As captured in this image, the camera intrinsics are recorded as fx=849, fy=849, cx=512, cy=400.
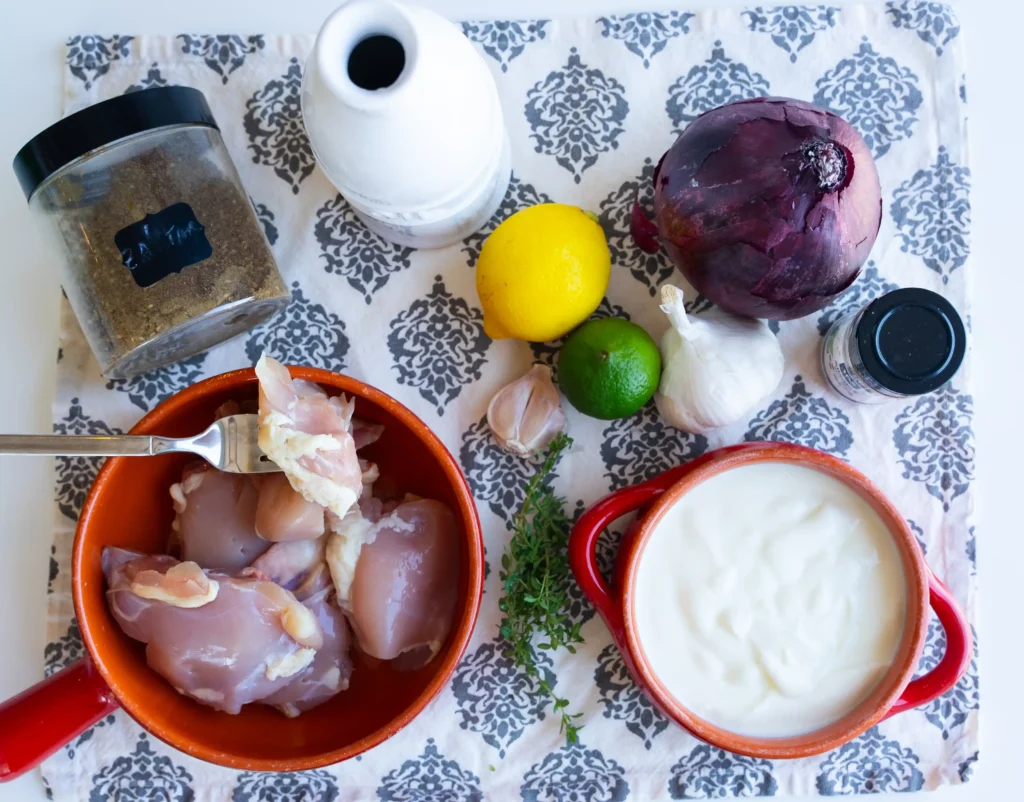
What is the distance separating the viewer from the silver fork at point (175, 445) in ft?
2.49

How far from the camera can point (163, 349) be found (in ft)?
2.98

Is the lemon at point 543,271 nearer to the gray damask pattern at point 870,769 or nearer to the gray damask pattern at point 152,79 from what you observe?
the gray damask pattern at point 152,79

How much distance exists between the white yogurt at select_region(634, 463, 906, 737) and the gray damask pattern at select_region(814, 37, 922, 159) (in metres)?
0.41

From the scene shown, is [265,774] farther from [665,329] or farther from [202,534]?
[665,329]

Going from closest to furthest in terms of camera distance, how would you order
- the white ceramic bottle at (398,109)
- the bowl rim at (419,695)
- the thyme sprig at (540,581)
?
the white ceramic bottle at (398,109) → the bowl rim at (419,695) → the thyme sprig at (540,581)

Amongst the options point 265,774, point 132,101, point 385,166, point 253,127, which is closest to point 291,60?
point 253,127

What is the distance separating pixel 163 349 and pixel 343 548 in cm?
29

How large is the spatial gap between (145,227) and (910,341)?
77cm

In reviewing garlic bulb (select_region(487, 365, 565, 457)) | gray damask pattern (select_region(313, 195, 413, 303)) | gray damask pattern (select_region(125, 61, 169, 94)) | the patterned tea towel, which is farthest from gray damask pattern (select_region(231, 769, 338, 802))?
gray damask pattern (select_region(125, 61, 169, 94))

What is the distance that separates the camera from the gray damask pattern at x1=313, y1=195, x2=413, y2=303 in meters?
0.97

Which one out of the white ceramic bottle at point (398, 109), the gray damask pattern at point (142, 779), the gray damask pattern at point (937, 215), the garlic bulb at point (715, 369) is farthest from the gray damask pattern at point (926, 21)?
the gray damask pattern at point (142, 779)

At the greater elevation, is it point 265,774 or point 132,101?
point 132,101

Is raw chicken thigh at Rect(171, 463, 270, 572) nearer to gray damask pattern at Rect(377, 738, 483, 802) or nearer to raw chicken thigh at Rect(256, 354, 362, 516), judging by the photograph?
raw chicken thigh at Rect(256, 354, 362, 516)

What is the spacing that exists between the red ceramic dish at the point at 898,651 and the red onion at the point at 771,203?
17cm
